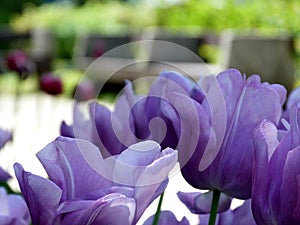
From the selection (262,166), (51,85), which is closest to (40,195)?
(262,166)

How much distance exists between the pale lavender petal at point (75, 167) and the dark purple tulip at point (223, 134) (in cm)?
8

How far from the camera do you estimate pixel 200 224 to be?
0.56 m

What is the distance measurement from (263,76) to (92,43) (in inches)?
221

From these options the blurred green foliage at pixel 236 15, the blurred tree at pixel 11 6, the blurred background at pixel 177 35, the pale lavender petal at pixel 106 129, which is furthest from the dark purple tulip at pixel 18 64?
the blurred tree at pixel 11 6

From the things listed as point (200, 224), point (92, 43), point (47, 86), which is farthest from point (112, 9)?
point (200, 224)

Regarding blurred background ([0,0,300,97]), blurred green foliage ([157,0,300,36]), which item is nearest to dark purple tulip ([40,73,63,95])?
blurred background ([0,0,300,97])

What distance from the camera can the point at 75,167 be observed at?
44 centimetres

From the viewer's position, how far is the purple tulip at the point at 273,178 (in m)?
0.45

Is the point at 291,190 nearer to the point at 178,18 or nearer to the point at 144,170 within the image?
the point at 144,170

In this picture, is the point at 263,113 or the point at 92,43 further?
the point at 92,43

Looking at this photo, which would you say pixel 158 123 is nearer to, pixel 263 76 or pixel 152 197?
pixel 152 197

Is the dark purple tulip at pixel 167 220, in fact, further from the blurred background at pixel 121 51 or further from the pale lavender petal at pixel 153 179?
the blurred background at pixel 121 51

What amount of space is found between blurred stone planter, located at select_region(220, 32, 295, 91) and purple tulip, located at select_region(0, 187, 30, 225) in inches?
245

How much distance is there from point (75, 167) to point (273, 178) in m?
0.12
